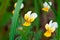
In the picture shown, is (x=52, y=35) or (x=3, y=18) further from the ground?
Answer: (x=3, y=18)

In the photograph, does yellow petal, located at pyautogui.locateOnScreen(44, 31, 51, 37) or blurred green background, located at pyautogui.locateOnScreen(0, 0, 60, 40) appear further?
yellow petal, located at pyautogui.locateOnScreen(44, 31, 51, 37)

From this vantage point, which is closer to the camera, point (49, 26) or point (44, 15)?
point (49, 26)

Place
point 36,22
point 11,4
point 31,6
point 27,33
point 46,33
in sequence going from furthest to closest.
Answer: point 31,6 → point 11,4 → point 36,22 → point 46,33 → point 27,33

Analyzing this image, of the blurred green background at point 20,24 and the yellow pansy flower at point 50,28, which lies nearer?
the blurred green background at point 20,24

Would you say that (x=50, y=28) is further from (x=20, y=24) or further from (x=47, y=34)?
(x=20, y=24)

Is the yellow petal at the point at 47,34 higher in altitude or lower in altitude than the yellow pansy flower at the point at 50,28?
lower

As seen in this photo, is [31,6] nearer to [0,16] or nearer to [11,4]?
[11,4]

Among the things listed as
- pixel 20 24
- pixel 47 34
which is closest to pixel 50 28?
pixel 47 34

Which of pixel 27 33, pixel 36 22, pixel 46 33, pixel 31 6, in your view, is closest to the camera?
pixel 27 33

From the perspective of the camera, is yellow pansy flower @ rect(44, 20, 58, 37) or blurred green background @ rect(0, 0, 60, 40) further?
yellow pansy flower @ rect(44, 20, 58, 37)

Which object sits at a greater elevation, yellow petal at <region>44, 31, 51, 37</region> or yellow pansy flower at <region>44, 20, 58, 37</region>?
yellow pansy flower at <region>44, 20, 58, 37</region>

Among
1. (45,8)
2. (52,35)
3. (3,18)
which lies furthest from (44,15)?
(3,18)
